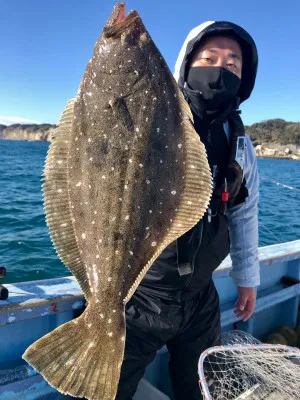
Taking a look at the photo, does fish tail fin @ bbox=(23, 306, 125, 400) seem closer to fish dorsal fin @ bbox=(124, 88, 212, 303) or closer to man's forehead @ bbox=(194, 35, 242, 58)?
fish dorsal fin @ bbox=(124, 88, 212, 303)

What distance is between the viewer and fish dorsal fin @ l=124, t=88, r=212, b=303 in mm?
2010

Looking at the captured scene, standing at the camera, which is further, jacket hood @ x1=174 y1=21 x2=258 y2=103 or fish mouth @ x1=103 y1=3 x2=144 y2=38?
jacket hood @ x1=174 y1=21 x2=258 y2=103

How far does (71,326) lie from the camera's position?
2.07 metres

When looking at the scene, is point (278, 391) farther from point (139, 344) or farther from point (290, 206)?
point (290, 206)

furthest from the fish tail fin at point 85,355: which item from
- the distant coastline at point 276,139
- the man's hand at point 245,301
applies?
the distant coastline at point 276,139

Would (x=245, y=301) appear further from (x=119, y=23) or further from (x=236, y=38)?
(x=119, y=23)

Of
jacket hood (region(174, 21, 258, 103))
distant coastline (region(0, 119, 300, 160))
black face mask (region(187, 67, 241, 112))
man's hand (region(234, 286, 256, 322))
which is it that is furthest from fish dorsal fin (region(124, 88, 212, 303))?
distant coastline (region(0, 119, 300, 160))

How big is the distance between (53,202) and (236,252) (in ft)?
5.48

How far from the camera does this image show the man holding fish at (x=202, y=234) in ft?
8.27

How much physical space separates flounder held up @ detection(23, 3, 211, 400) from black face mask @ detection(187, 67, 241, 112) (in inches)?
24.6

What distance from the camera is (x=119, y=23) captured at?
6.54 ft

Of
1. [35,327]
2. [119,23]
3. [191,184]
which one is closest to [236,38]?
[119,23]

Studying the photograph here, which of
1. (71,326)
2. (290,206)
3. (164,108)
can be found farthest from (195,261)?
(290,206)

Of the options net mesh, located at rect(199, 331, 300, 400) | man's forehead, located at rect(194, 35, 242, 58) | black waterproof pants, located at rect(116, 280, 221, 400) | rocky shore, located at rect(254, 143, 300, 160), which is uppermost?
rocky shore, located at rect(254, 143, 300, 160)
